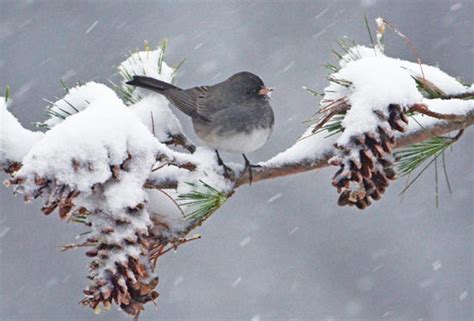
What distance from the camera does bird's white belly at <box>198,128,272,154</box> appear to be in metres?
2.30

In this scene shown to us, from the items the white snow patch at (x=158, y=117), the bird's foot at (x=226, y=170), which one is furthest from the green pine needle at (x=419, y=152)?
the white snow patch at (x=158, y=117)

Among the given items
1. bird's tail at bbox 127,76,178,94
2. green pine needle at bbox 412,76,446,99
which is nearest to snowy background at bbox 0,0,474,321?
bird's tail at bbox 127,76,178,94

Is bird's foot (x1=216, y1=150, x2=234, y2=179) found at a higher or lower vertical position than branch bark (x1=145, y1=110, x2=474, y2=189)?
higher

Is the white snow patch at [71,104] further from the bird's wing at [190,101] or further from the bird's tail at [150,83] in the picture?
the bird's wing at [190,101]

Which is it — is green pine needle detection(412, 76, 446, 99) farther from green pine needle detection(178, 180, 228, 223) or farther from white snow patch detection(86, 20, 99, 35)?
white snow patch detection(86, 20, 99, 35)

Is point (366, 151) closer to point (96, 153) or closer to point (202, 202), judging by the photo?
point (202, 202)

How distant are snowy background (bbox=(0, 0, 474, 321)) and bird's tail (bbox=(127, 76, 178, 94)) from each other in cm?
443

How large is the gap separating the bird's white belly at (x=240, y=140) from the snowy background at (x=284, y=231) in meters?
3.80

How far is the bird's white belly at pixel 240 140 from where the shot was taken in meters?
2.30

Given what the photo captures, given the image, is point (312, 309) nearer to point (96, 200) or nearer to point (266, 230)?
point (266, 230)

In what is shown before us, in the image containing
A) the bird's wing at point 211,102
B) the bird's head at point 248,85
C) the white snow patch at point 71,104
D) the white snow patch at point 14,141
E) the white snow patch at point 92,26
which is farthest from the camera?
the white snow patch at point 92,26

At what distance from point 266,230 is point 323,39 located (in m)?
1.71

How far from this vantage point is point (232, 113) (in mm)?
2445

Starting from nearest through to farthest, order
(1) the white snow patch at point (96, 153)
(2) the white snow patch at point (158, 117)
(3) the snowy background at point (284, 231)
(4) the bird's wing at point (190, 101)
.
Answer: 1. (1) the white snow patch at point (96, 153)
2. (2) the white snow patch at point (158, 117)
3. (4) the bird's wing at point (190, 101)
4. (3) the snowy background at point (284, 231)
